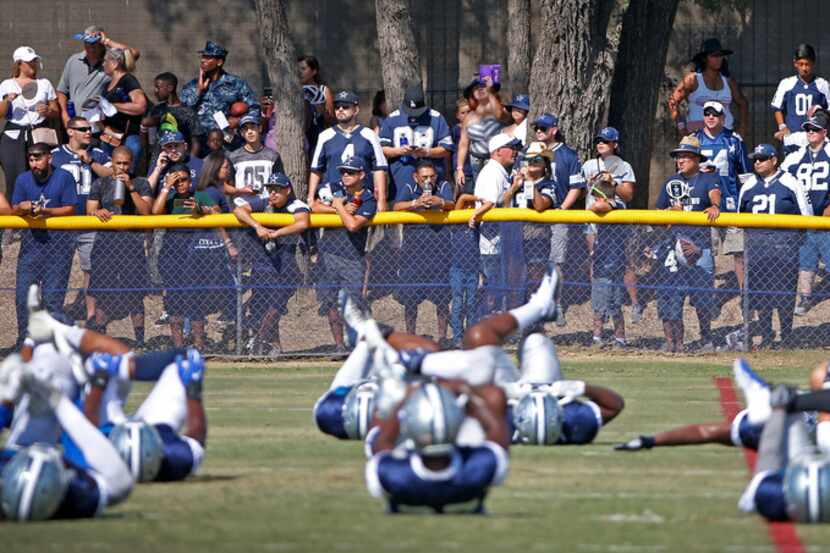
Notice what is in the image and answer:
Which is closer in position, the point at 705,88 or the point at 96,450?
the point at 96,450

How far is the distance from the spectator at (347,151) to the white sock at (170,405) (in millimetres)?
7479

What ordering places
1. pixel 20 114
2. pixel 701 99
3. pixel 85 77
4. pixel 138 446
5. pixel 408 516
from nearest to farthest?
1. pixel 408 516
2. pixel 138 446
3. pixel 20 114
4. pixel 85 77
5. pixel 701 99

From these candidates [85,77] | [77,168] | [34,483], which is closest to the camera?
[34,483]

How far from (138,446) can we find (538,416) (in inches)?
123

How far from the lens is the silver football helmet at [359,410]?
12.5m

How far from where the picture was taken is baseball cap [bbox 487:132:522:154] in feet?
61.3

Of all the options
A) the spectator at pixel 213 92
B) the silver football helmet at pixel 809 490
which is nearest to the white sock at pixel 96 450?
the silver football helmet at pixel 809 490

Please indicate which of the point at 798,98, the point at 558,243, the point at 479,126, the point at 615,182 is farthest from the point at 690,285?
the point at 798,98

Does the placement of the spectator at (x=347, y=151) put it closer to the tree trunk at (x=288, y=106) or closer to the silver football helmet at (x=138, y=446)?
the tree trunk at (x=288, y=106)

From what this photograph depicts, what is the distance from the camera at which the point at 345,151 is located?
60.7 ft

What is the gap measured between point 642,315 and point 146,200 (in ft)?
17.2

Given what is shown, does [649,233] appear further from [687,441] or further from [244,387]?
[687,441]

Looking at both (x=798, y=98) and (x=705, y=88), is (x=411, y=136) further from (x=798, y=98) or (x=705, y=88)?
(x=798, y=98)

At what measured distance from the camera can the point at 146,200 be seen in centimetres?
1859
